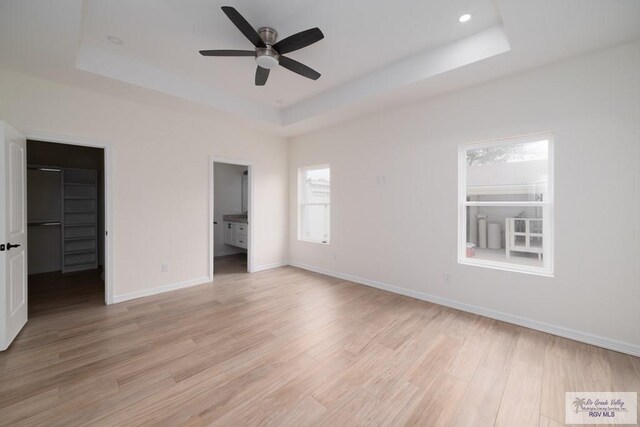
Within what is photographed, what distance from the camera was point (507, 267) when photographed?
9.91 feet

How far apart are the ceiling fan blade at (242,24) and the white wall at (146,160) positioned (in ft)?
7.51

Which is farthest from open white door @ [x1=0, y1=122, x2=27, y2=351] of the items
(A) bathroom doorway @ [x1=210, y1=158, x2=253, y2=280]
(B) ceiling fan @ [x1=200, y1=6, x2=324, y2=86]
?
(A) bathroom doorway @ [x1=210, y1=158, x2=253, y2=280]

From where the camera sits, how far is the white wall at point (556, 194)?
234 centimetres

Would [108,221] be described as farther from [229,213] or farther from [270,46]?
[229,213]

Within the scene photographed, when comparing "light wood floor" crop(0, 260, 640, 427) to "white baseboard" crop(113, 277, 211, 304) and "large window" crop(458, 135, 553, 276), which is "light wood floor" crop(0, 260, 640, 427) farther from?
"large window" crop(458, 135, 553, 276)

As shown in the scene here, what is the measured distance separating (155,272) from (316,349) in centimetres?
284

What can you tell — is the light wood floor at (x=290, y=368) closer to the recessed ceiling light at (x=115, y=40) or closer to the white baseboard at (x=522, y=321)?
the white baseboard at (x=522, y=321)

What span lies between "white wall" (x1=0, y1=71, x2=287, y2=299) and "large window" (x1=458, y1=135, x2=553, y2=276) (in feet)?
12.4

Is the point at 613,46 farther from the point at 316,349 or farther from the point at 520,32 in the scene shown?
the point at 316,349

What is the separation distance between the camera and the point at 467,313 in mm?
3148

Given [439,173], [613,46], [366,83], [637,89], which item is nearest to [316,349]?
[439,173]

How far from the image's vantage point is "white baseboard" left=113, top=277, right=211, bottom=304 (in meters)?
3.51

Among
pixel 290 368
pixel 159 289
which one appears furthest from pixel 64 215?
pixel 290 368

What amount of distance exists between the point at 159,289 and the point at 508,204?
15.8ft
